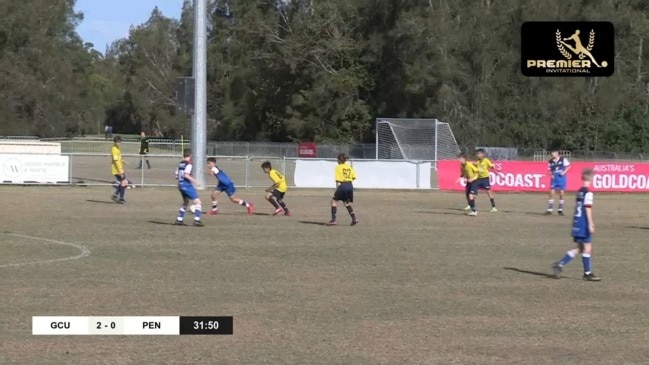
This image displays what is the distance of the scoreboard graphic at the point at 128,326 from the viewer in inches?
329

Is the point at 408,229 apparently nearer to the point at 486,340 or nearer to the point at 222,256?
the point at 222,256

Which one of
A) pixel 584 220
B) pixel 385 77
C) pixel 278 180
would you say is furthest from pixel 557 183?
pixel 385 77

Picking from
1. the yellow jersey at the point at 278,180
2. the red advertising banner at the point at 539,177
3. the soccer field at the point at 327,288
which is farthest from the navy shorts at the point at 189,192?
the red advertising banner at the point at 539,177

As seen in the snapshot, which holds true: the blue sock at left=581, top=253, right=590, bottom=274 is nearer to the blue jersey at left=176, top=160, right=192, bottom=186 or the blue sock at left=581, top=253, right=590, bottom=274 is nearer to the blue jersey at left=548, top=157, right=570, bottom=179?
the blue jersey at left=176, top=160, right=192, bottom=186

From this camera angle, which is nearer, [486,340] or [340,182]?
[486,340]

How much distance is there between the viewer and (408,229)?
19.9 meters

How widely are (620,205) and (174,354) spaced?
24.0 metres

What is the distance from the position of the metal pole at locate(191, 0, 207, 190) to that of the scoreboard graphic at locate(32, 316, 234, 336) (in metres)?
23.4

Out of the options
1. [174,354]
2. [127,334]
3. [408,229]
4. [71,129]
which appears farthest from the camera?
[71,129]

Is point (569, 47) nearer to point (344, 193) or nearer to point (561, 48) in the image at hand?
point (561, 48)

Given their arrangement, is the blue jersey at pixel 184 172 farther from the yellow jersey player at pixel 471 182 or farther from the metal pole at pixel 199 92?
the metal pole at pixel 199 92

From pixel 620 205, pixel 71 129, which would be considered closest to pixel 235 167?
pixel 620 205

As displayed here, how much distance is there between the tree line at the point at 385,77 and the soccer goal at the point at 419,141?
1634cm

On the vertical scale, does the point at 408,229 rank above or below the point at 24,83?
below
